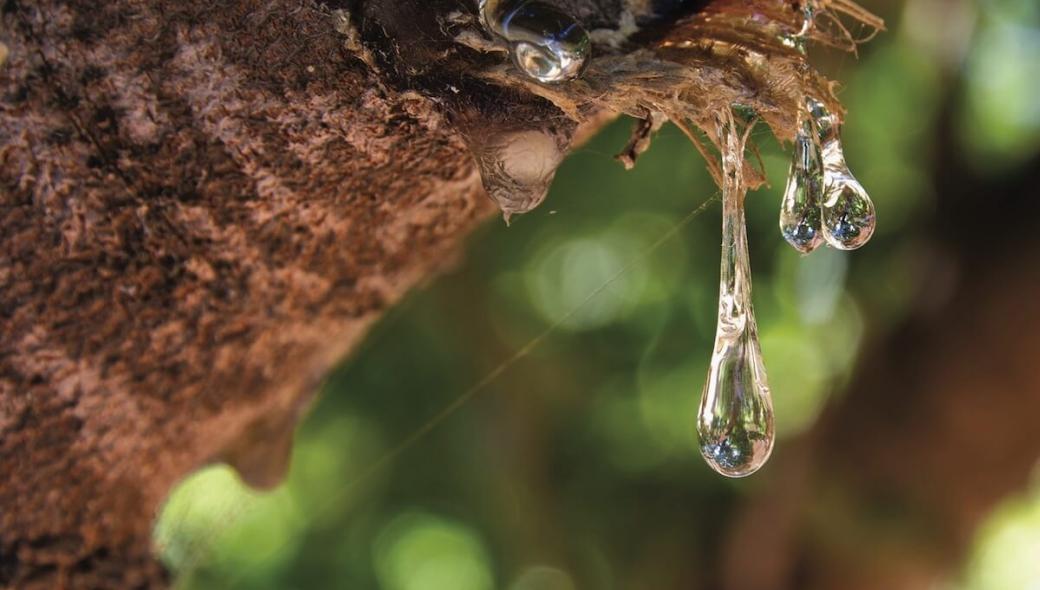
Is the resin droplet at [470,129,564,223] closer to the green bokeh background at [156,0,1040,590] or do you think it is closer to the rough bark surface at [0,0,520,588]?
the rough bark surface at [0,0,520,588]

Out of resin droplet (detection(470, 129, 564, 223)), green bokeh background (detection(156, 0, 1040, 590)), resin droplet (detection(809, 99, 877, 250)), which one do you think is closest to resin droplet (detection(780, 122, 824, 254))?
resin droplet (detection(809, 99, 877, 250))

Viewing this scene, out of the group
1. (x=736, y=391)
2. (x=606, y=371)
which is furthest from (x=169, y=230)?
(x=606, y=371)

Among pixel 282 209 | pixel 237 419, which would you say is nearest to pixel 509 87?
pixel 282 209

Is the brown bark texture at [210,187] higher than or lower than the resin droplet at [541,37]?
lower

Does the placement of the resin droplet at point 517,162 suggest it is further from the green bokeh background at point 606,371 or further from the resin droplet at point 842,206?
the green bokeh background at point 606,371

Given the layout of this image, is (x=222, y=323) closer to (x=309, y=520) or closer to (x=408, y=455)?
(x=408, y=455)

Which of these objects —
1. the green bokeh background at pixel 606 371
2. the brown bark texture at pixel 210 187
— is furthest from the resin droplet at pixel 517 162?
the green bokeh background at pixel 606 371
